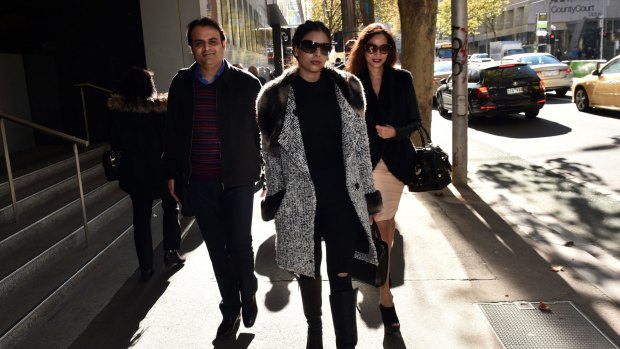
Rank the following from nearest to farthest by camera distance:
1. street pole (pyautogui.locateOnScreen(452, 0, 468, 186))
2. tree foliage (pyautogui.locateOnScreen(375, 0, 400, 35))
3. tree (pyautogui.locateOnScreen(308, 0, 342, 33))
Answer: street pole (pyautogui.locateOnScreen(452, 0, 468, 186)), tree foliage (pyautogui.locateOnScreen(375, 0, 400, 35)), tree (pyautogui.locateOnScreen(308, 0, 342, 33))

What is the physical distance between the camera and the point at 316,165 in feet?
9.60

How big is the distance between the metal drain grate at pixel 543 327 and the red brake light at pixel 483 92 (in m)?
10.8

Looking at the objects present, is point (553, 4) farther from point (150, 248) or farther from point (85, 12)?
point (150, 248)

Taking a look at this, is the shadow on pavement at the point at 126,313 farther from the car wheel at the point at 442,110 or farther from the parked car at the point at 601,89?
the car wheel at the point at 442,110

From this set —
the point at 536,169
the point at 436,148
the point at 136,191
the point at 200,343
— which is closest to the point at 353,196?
the point at 436,148

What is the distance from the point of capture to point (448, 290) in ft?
14.2

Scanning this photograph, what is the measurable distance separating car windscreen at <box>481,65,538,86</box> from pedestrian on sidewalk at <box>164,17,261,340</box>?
38.6ft

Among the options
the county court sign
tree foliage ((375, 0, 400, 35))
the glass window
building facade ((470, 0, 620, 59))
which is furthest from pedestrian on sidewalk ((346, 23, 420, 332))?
the county court sign

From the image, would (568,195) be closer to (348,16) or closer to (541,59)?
(541,59)

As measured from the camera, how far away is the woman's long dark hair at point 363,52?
348 centimetres

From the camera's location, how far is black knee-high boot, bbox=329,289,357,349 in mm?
3084

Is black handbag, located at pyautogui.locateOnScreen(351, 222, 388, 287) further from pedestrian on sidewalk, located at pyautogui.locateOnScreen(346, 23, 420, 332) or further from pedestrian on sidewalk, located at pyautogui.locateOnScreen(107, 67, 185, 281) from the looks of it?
pedestrian on sidewalk, located at pyautogui.locateOnScreen(107, 67, 185, 281)

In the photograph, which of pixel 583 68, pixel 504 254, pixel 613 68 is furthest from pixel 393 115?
pixel 583 68

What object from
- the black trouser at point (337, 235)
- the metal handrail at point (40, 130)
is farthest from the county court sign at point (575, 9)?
the black trouser at point (337, 235)
